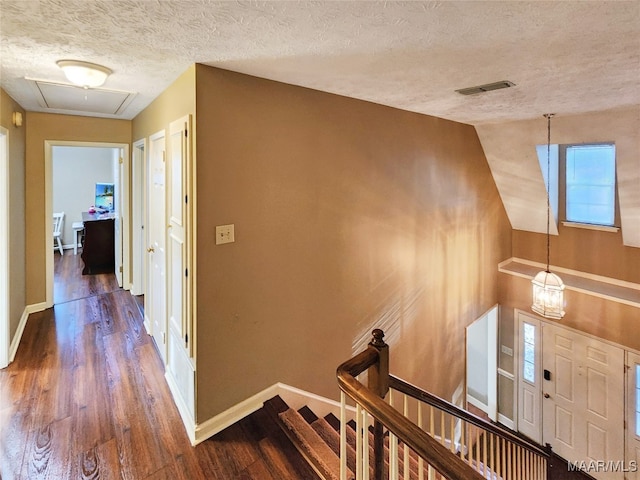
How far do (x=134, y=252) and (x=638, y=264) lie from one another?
250 inches

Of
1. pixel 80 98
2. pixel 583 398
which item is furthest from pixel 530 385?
pixel 80 98

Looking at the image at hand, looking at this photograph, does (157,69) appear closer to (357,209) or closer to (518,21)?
(357,209)

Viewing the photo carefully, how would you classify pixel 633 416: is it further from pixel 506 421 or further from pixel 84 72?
pixel 84 72

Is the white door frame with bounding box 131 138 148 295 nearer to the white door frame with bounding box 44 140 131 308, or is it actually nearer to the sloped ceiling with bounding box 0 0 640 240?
the white door frame with bounding box 44 140 131 308

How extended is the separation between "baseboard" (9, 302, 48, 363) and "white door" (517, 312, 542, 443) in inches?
242

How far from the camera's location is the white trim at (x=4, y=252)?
110 inches

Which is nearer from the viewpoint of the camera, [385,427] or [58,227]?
[385,427]

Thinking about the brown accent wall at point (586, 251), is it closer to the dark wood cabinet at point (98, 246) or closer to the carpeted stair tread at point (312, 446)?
the carpeted stair tread at point (312, 446)

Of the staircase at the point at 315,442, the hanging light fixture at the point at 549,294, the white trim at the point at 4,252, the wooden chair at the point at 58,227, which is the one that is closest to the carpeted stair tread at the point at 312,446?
the staircase at the point at 315,442

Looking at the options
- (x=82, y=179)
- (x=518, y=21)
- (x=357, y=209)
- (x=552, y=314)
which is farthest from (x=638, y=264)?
(x=82, y=179)

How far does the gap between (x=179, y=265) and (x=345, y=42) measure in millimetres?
1747

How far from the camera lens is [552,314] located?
13.2ft

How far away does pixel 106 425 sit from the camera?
2.32 meters

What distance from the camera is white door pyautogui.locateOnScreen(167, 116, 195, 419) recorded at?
224 cm
